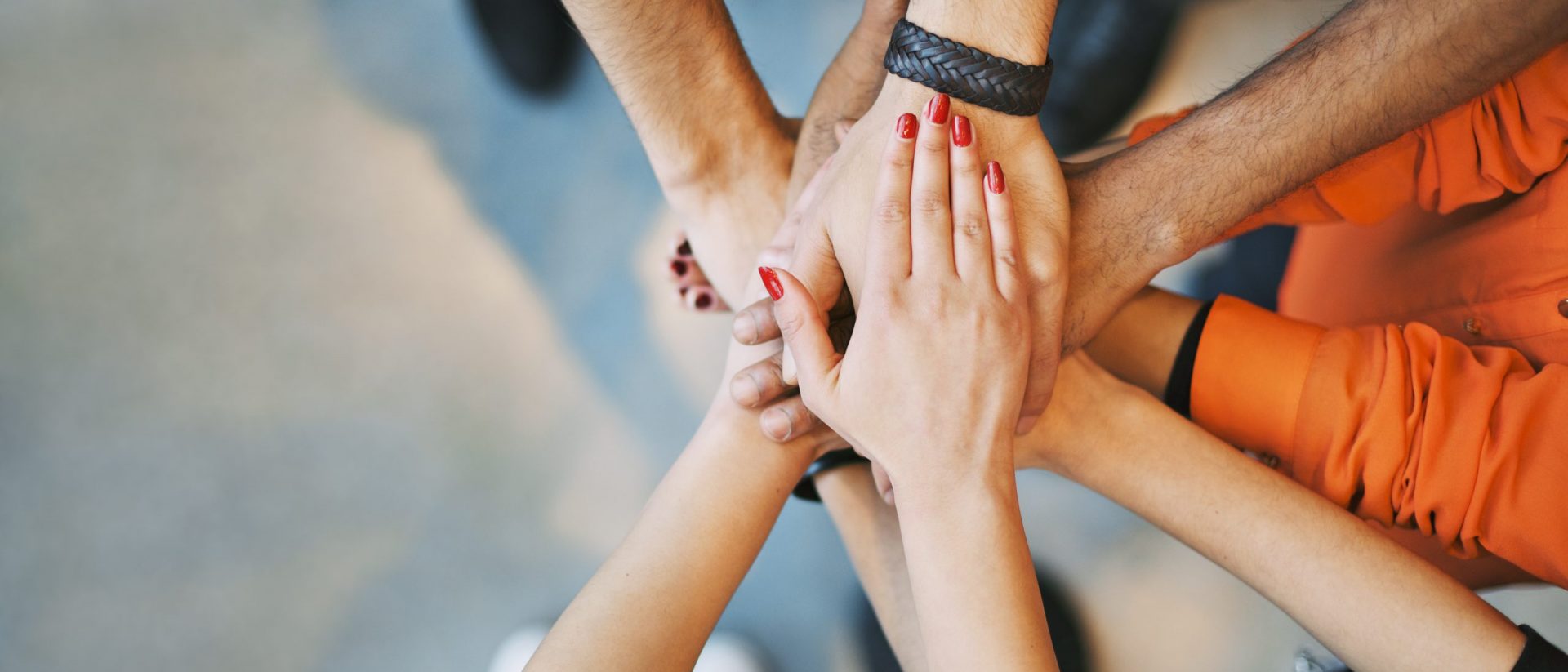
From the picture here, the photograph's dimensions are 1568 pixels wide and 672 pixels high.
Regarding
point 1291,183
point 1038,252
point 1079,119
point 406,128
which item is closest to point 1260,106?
point 1291,183

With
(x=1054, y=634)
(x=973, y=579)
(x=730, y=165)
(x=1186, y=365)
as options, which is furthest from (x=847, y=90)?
(x=1054, y=634)

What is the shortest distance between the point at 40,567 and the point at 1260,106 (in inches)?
61.5

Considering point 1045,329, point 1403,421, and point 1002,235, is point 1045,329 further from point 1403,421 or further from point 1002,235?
point 1403,421

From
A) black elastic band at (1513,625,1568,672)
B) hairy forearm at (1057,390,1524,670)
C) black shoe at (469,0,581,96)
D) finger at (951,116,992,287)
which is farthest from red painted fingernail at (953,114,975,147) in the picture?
black shoe at (469,0,581,96)

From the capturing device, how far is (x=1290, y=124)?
86 centimetres


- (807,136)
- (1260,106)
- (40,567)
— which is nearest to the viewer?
(1260,106)

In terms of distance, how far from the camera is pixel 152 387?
130 centimetres

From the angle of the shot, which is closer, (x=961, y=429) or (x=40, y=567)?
(x=961, y=429)

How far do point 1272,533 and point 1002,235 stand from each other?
378mm

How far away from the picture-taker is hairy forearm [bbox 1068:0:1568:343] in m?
0.78

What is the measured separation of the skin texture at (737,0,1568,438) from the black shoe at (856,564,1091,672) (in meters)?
0.47

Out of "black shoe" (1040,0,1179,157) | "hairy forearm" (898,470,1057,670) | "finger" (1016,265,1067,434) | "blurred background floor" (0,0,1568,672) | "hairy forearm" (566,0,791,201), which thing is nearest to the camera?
"hairy forearm" (898,470,1057,670)

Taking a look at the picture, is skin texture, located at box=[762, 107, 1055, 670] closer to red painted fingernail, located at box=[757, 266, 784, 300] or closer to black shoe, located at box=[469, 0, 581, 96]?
red painted fingernail, located at box=[757, 266, 784, 300]

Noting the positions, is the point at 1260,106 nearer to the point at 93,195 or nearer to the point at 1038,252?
the point at 1038,252
